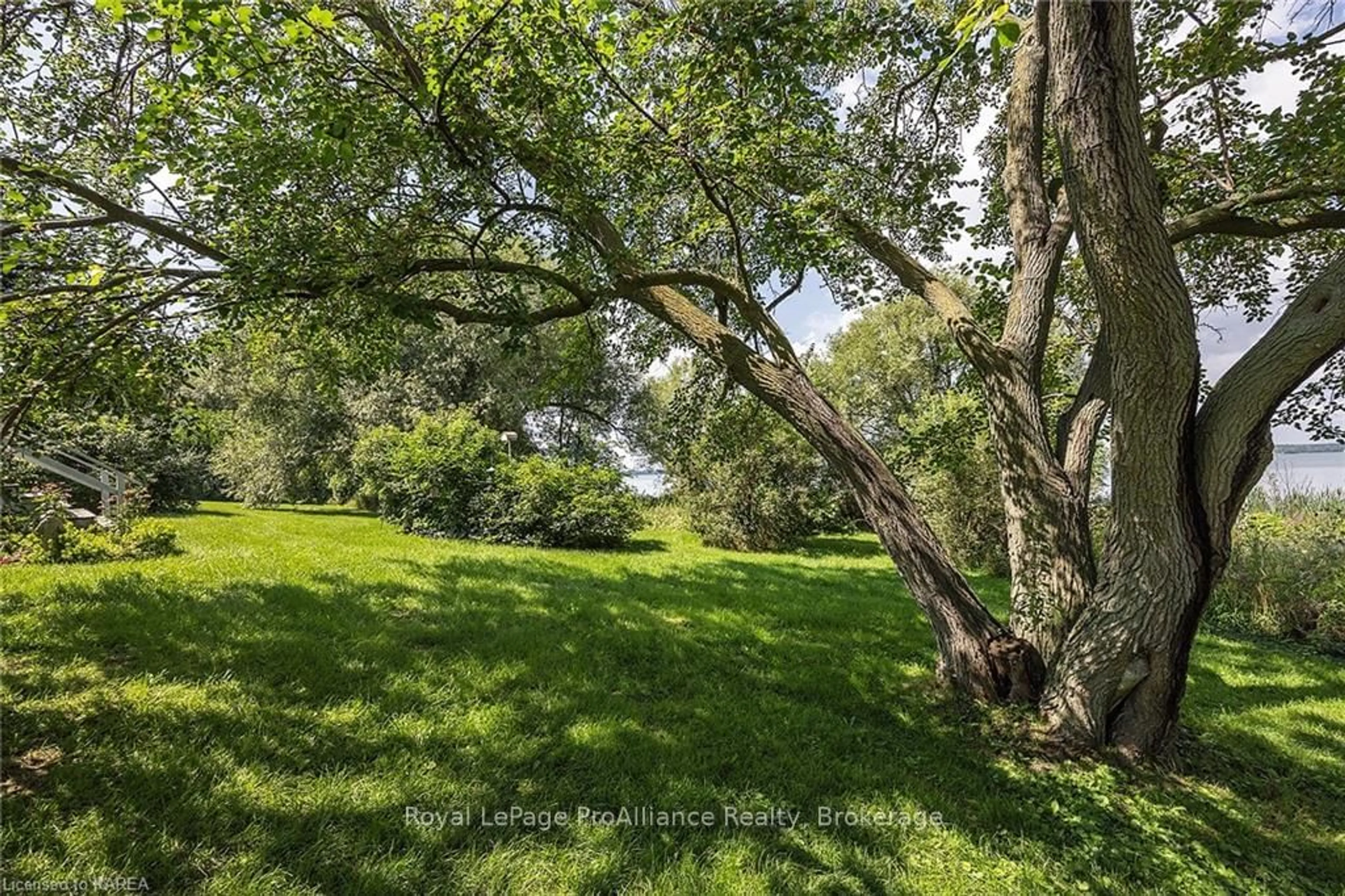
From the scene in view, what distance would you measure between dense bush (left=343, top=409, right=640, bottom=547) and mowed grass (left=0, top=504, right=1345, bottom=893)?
4777 mm

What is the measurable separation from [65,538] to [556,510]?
19.4 feet

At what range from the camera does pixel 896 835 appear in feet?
8.03

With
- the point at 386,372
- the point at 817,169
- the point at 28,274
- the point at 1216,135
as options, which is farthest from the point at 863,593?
the point at 28,274

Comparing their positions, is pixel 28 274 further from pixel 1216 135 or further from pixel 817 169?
pixel 1216 135

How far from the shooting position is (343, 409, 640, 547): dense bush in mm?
9727

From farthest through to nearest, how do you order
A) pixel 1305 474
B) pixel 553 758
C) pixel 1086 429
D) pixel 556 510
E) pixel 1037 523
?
pixel 556 510
pixel 1305 474
pixel 1086 429
pixel 1037 523
pixel 553 758

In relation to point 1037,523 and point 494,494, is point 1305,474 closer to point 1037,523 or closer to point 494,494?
point 1037,523

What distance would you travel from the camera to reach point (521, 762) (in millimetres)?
2691

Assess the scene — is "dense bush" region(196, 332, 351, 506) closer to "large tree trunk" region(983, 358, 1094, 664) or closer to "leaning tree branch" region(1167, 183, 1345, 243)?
"large tree trunk" region(983, 358, 1094, 664)

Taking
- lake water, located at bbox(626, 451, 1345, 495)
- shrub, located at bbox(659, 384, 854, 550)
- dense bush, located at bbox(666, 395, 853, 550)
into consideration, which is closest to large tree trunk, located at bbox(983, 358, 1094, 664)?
shrub, located at bbox(659, 384, 854, 550)

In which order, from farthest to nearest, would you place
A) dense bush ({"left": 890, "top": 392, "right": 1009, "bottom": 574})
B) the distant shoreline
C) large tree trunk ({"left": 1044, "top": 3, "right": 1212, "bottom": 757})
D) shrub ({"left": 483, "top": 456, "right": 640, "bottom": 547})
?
1. shrub ({"left": 483, "top": 456, "right": 640, "bottom": 547})
2. dense bush ({"left": 890, "top": 392, "right": 1009, "bottom": 574})
3. the distant shoreline
4. large tree trunk ({"left": 1044, "top": 3, "right": 1212, "bottom": 757})

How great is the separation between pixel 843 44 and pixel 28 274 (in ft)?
17.0

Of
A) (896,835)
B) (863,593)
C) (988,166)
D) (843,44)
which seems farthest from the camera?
(863,593)

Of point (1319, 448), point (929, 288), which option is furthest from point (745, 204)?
point (1319, 448)
